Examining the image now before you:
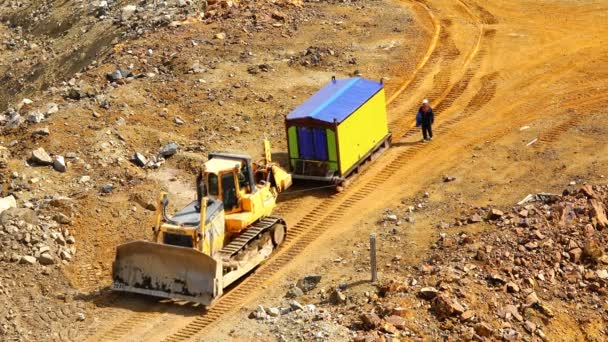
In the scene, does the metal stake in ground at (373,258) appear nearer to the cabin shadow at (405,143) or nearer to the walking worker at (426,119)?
the cabin shadow at (405,143)

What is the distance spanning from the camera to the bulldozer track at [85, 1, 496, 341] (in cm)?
1920

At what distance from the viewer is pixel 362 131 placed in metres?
24.4

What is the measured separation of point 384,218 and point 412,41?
1162 cm

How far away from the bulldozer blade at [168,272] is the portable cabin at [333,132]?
524cm

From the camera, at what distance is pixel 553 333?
1858 centimetres

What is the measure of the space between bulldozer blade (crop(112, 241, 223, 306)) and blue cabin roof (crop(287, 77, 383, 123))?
5.44 meters

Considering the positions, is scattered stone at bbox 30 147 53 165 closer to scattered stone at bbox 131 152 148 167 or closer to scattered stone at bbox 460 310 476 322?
scattered stone at bbox 131 152 148 167

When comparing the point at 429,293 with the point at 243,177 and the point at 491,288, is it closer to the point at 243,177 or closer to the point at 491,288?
the point at 491,288

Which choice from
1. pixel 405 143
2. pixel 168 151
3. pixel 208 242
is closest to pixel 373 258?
pixel 208 242

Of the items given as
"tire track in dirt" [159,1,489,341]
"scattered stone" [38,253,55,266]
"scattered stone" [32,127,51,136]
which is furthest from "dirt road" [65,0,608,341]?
"scattered stone" [32,127,51,136]

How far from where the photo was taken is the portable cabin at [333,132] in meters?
23.4

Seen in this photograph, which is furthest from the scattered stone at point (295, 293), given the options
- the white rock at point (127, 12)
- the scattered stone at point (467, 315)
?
the white rock at point (127, 12)

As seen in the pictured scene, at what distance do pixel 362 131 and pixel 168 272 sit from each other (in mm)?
6890

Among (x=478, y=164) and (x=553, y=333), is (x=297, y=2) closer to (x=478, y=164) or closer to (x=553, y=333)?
(x=478, y=164)
